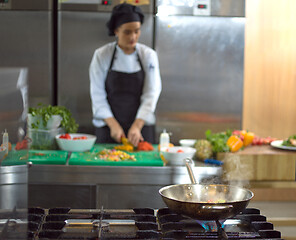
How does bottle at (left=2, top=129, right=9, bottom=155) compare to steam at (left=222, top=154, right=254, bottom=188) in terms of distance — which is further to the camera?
steam at (left=222, top=154, right=254, bottom=188)

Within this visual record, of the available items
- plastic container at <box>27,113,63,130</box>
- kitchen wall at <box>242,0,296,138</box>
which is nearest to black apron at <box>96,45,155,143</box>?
plastic container at <box>27,113,63,130</box>

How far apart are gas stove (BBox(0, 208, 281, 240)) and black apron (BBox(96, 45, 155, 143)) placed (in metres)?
2.12

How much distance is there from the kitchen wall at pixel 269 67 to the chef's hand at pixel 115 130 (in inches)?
40.8

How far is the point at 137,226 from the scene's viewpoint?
145 cm

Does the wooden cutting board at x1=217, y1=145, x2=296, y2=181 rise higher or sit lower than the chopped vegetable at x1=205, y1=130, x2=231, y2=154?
lower

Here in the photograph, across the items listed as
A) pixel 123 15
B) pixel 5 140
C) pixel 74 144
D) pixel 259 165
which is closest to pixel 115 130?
pixel 74 144

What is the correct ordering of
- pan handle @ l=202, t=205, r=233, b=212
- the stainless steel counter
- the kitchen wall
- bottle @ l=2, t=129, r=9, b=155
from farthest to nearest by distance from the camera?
the kitchen wall
the stainless steel counter
pan handle @ l=202, t=205, r=233, b=212
bottle @ l=2, t=129, r=9, b=155

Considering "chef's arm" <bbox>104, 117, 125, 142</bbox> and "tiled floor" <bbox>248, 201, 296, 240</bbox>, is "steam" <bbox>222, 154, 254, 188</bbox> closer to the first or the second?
"tiled floor" <bbox>248, 201, 296, 240</bbox>

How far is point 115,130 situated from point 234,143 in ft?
3.10

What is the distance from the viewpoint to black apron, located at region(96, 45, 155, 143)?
3654 mm

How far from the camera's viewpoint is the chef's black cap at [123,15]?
359 cm

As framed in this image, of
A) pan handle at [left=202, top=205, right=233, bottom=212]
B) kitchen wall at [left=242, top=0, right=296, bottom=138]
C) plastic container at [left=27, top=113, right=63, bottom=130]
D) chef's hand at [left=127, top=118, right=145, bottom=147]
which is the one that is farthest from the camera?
kitchen wall at [left=242, top=0, right=296, bottom=138]

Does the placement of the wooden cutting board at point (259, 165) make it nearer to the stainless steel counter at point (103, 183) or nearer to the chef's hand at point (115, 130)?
the stainless steel counter at point (103, 183)

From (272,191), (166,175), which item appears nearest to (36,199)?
(166,175)
